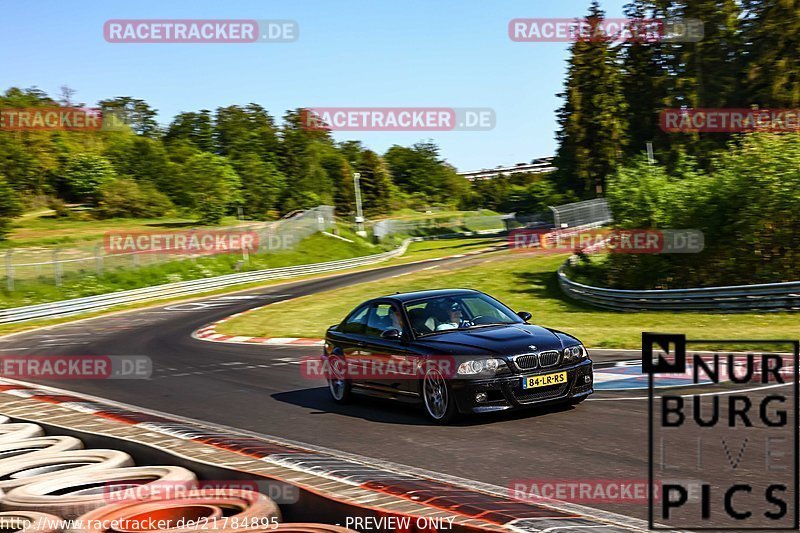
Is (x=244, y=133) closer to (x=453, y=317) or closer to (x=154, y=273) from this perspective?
(x=154, y=273)

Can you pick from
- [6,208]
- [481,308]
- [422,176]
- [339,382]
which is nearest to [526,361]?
[481,308]

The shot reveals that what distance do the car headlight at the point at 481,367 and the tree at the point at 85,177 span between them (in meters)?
78.8

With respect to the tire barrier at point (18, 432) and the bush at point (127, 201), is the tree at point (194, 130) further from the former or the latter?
the tire barrier at point (18, 432)

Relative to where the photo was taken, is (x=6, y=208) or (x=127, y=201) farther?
(x=127, y=201)

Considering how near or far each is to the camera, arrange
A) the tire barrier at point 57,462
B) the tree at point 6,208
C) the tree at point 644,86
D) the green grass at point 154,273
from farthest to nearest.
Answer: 1. the tree at point 644,86
2. the tree at point 6,208
3. the green grass at point 154,273
4. the tire barrier at point 57,462

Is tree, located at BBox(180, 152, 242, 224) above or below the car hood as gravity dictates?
above

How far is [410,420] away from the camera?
1015 centimetres

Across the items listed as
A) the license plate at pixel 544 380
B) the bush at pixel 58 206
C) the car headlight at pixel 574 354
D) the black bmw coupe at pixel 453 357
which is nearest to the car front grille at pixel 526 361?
the black bmw coupe at pixel 453 357

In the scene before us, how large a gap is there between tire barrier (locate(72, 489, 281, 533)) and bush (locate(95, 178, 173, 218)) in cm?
7720

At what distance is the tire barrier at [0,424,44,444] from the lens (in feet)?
26.8

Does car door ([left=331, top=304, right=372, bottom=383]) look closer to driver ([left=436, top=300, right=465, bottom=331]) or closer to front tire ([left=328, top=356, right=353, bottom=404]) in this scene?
front tire ([left=328, top=356, right=353, bottom=404])

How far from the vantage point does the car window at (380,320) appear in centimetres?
1099

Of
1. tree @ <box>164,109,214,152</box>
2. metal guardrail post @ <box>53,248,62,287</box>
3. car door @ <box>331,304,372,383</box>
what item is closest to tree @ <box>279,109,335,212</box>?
tree @ <box>164,109,214,152</box>

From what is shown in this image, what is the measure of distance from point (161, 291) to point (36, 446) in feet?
116
